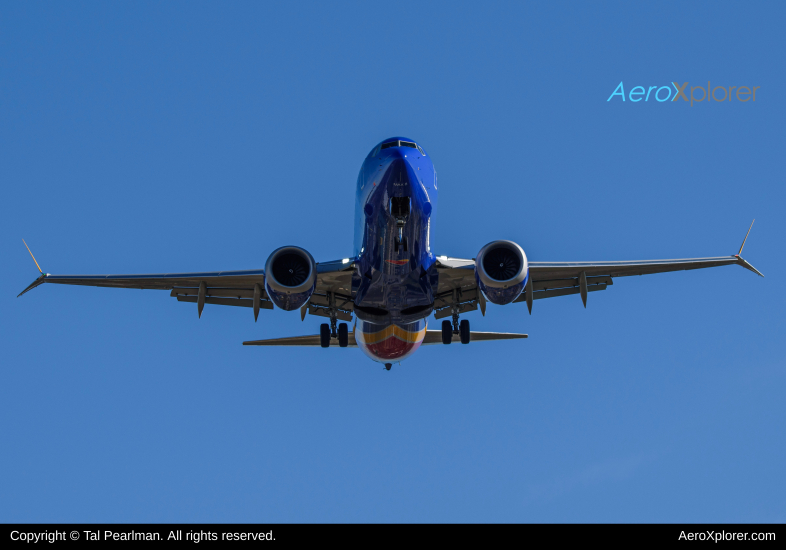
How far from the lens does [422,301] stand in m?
26.0

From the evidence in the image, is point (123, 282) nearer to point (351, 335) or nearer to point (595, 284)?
point (351, 335)

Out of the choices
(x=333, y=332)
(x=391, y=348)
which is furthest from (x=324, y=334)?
(x=391, y=348)

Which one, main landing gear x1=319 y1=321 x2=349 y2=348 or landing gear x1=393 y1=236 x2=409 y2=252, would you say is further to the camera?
main landing gear x1=319 y1=321 x2=349 y2=348

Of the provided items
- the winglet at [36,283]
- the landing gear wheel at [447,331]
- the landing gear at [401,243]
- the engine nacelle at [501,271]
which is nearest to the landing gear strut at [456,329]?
the landing gear wheel at [447,331]

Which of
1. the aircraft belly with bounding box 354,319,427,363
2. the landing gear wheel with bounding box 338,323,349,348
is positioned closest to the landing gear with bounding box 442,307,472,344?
the aircraft belly with bounding box 354,319,427,363

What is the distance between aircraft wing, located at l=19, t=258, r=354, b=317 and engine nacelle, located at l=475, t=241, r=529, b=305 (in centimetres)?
446

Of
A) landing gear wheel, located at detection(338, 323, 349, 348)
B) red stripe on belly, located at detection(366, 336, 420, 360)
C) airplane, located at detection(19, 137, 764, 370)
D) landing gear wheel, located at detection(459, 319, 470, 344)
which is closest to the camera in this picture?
airplane, located at detection(19, 137, 764, 370)

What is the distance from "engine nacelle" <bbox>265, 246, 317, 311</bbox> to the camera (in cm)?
2297

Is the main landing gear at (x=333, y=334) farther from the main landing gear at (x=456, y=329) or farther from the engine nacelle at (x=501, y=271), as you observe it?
the engine nacelle at (x=501, y=271)

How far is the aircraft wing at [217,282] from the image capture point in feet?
84.5

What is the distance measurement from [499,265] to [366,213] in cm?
419

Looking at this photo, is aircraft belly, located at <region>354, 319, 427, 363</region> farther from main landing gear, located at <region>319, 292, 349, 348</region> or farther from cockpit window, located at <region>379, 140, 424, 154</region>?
cockpit window, located at <region>379, 140, 424, 154</region>

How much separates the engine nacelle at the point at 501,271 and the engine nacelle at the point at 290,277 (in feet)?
15.9
